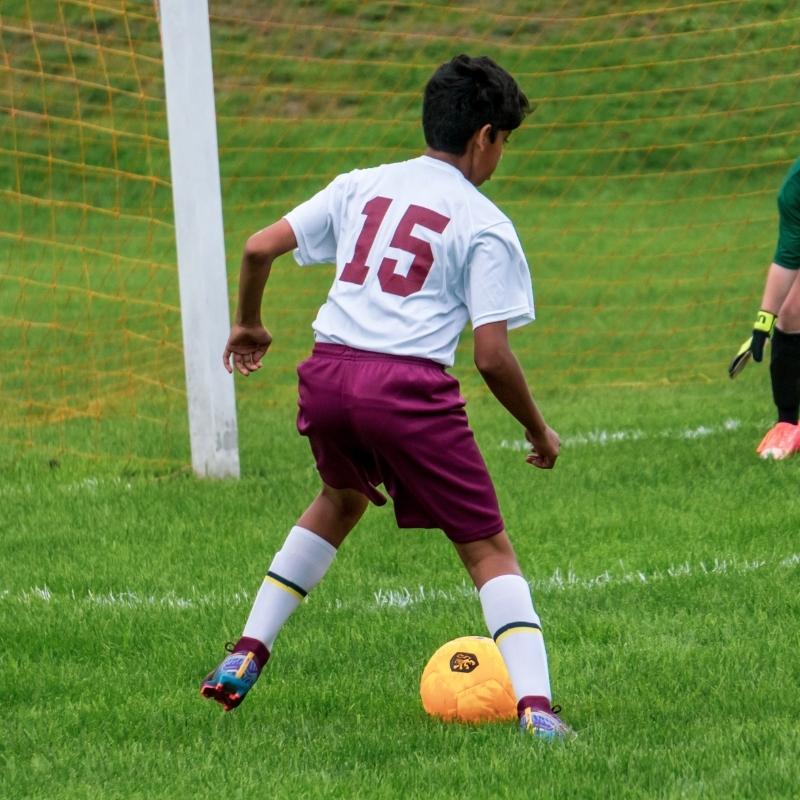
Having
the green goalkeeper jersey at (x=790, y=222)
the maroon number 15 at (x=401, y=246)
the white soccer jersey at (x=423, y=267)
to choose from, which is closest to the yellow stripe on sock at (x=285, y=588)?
the white soccer jersey at (x=423, y=267)

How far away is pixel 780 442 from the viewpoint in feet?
21.8

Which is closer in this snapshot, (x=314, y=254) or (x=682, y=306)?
(x=314, y=254)

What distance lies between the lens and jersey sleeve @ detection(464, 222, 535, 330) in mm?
3480

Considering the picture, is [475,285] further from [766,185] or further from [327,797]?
[766,185]

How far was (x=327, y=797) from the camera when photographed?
3.23 meters

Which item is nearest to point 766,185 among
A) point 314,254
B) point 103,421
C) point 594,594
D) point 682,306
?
point 682,306

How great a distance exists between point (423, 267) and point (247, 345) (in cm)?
56

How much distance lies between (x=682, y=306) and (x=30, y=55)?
30.2 ft

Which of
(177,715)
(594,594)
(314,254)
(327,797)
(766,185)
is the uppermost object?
(314,254)

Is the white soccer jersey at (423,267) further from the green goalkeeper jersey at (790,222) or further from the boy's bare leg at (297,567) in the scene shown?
the green goalkeeper jersey at (790,222)

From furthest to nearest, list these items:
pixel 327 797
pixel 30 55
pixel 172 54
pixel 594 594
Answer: pixel 30 55, pixel 172 54, pixel 594 594, pixel 327 797

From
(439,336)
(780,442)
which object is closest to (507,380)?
(439,336)

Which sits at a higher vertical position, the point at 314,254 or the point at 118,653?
the point at 314,254

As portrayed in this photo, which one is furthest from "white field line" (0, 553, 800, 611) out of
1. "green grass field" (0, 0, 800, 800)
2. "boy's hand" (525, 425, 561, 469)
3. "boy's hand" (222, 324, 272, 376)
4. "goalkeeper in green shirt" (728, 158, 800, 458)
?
"goalkeeper in green shirt" (728, 158, 800, 458)
